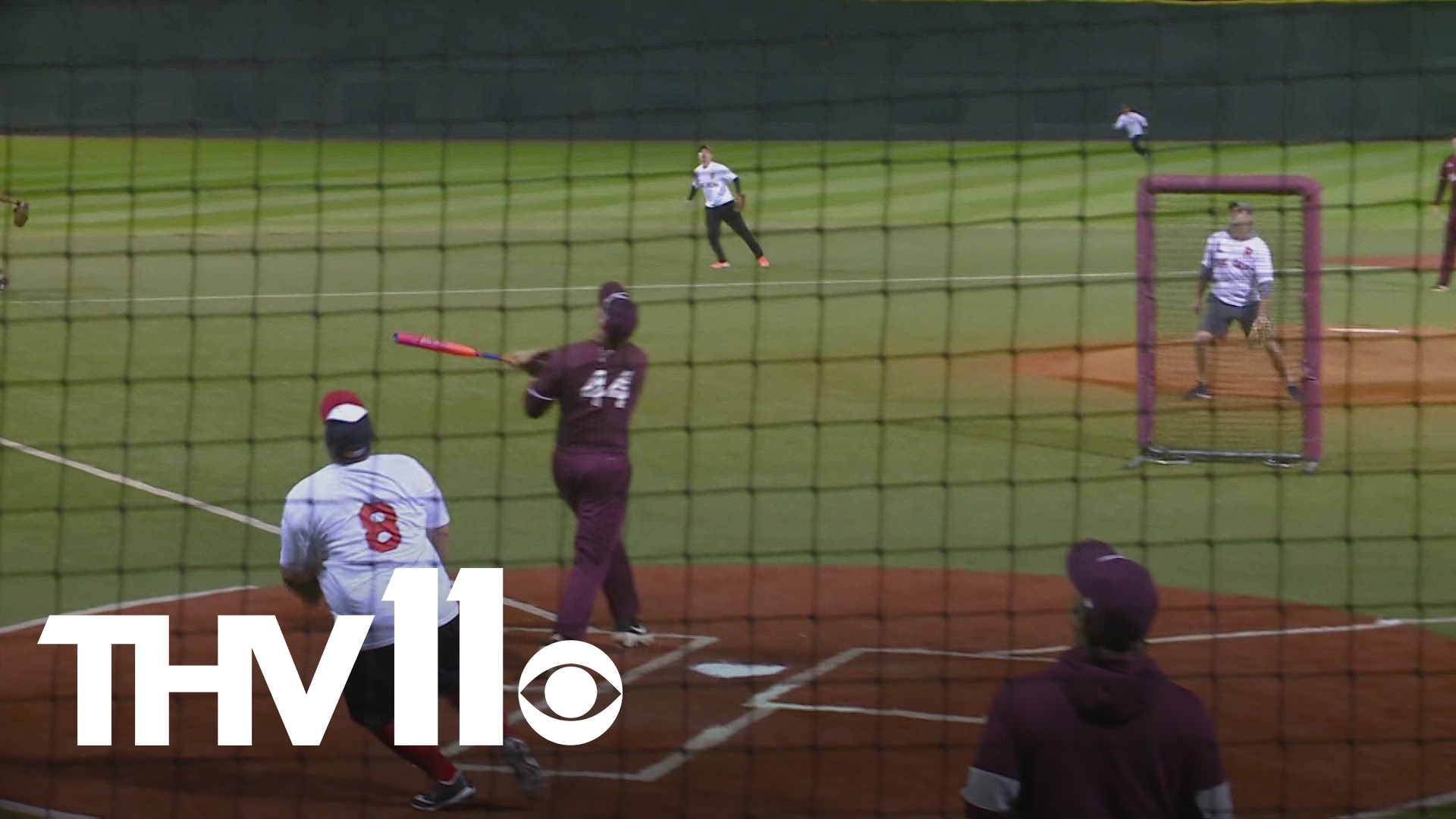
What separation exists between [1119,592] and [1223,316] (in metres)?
10.9

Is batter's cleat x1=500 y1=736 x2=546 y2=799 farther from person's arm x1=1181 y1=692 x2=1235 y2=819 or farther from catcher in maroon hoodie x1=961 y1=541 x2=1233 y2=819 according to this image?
→ person's arm x1=1181 y1=692 x2=1235 y2=819

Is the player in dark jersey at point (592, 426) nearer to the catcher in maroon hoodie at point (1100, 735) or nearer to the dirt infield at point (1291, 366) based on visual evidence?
the catcher in maroon hoodie at point (1100, 735)

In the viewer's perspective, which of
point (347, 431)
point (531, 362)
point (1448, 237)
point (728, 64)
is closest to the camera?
point (347, 431)

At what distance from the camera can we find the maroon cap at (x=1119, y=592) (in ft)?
15.0

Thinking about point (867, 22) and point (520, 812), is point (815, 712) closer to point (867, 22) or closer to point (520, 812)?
point (520, 812)

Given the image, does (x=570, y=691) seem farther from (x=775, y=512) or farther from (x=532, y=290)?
(x=532, y=290)

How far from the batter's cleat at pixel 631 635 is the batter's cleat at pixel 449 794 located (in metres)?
2.37

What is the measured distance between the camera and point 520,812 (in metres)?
7.43

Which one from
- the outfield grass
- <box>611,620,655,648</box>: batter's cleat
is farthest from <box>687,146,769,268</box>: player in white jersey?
<box>611,620,655,648</box>: batter's cleat

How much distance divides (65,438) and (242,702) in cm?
683

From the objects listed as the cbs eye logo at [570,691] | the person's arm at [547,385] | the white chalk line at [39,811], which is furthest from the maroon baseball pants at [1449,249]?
the white chalk line at [39,811]

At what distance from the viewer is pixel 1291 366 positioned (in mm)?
16250

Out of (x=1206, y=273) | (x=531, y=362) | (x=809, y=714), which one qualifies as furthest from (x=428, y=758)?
(x=1206, y=273)

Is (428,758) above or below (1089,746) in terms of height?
below
